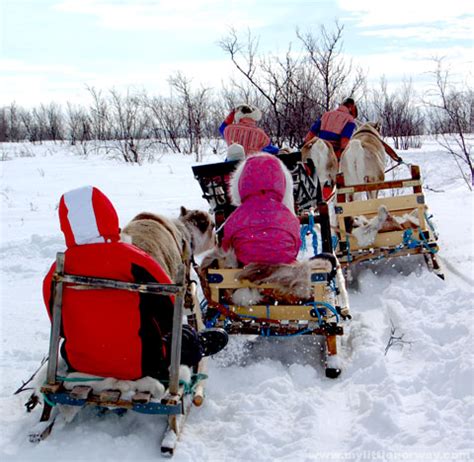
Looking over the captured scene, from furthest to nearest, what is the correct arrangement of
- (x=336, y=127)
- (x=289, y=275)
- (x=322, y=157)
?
(x=336, y=127) → (x=322, y=157) → (x=289, y=275)

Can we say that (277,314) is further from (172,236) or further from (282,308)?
(172,236)

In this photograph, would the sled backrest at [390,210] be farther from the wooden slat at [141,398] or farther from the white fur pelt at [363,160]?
the wooden slat at [141,398]

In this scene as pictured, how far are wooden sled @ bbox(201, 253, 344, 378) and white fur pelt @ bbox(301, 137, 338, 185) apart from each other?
144 inches

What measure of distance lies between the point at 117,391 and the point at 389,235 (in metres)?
3.23

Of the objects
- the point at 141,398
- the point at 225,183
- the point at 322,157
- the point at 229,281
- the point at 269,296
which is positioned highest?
the point at 322,157

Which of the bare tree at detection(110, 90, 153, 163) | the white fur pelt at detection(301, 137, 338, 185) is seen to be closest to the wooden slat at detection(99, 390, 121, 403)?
the white fur pelt at detection(301, 137, 338, 185)

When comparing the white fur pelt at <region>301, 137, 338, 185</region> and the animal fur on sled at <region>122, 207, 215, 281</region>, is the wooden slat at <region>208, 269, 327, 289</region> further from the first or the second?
the white fur pelt at <region>301, 137, 338, 185</region>

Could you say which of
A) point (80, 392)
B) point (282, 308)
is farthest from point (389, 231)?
point (80, 392)

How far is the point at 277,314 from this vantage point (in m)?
3.41

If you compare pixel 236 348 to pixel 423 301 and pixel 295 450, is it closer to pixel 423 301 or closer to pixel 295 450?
pixel 295 450

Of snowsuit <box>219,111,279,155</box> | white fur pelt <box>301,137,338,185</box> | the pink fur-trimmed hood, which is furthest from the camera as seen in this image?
white fur pelt <box>301,137,338,185</box>

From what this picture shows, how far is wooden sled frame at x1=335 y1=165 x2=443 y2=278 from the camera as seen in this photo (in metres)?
4.84

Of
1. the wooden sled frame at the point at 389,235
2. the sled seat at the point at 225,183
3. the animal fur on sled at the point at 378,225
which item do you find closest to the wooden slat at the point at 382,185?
the wooden sled frame at the point at 389,235

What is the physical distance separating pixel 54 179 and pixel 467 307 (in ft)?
35.9
